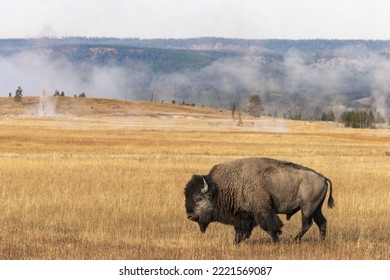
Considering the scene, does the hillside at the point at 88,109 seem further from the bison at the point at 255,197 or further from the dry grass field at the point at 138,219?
the bison at the point at 255,197

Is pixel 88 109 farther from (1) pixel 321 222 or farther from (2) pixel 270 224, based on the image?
(2) pixel 270 224

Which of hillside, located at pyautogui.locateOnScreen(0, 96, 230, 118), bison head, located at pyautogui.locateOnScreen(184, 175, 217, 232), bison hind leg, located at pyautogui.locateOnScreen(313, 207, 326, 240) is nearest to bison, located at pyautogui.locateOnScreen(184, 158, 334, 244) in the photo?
bison head, located at pyautogui.locateOnScreen(184, 175, 217, 232)

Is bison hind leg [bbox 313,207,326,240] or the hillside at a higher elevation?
the hillside

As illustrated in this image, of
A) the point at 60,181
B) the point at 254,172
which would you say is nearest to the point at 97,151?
the point at 60,181

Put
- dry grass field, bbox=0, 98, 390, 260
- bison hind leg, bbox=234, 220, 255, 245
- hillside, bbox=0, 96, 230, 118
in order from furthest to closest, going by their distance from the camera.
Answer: hillside, bbox=0, 96, 230, 118 → bison hind leg, bbox=234, 220, 255, 245 → dry grass field, bbox=0, 98, 390, 260

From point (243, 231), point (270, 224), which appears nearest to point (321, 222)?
point (270, 224)

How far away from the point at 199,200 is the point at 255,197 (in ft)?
3.89

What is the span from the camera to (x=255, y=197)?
1391 cm

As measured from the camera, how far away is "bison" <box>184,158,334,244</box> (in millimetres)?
13914

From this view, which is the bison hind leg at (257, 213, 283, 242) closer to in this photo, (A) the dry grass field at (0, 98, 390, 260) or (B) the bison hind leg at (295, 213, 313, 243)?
(A) the dry grass field at (0, 98, 390, 260)

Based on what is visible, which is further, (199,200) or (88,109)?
(88,109)

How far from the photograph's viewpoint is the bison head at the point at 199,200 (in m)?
14.0

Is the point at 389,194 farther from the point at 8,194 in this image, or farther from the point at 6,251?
the point at 6,251

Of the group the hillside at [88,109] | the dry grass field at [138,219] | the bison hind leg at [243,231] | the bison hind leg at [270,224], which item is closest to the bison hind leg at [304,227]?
the dry grass field at [138,219]
